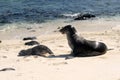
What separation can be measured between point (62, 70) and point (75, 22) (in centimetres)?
1081

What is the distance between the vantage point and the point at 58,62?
10711 mm

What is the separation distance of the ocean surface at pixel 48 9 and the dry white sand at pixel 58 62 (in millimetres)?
4961

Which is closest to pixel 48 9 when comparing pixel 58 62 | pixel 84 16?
pixel 84 16

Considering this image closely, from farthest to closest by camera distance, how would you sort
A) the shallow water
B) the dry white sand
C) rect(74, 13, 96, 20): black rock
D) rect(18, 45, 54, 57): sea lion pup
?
the shallow water → rect(74, 13, 96, 20): black rock → rect(18, 45, 54, 57): sea lion pup → the dry white sand

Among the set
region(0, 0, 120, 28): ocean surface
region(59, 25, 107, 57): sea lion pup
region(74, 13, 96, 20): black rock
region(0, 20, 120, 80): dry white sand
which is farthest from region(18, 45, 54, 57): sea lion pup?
region(74, 13, 96, 20): black rock

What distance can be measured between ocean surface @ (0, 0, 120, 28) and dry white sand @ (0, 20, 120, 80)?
16.3ft

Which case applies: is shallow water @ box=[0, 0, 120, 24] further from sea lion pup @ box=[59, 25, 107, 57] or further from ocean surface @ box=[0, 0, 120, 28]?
sea lion pup @ box=[59, 25, 107, 57]

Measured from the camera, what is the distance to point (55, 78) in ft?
29.1

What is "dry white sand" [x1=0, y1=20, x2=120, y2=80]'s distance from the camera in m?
9.10

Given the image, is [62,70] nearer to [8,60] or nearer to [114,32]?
[8,60]

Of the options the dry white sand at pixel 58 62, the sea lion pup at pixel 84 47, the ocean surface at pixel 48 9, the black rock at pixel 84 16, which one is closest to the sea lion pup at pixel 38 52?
the dry white sand at pixel 58 62

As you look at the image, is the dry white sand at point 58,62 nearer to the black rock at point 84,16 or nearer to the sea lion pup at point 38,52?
the sea lion pup at point 38,52

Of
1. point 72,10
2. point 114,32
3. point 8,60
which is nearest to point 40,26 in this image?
point 114,32

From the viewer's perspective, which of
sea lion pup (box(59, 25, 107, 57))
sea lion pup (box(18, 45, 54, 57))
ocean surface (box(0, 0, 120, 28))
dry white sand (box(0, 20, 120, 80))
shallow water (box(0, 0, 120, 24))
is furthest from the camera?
shallow water (box(0, 0, 120, 24))
